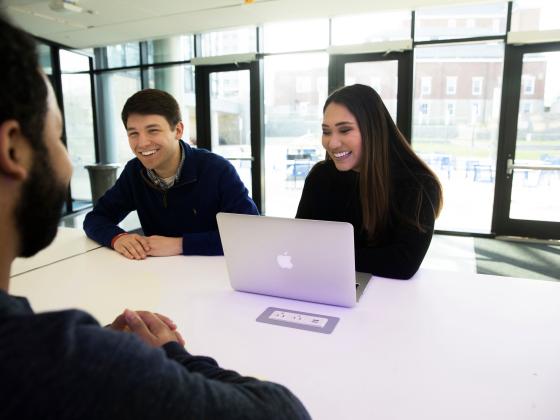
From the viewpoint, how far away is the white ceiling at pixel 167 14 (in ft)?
14.6

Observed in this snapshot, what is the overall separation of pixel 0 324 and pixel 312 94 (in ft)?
18.1

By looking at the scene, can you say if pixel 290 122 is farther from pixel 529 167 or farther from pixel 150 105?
pixel 150 105

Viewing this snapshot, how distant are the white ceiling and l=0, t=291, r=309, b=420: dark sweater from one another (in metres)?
4.53

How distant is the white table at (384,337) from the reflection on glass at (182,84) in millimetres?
4967

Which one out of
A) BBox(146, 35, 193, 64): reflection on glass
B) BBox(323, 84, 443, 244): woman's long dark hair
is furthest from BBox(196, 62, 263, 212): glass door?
BBox(323, 84, 443, 244): woman's long dark hair

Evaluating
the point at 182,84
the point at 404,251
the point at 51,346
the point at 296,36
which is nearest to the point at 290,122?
the point at 296,36

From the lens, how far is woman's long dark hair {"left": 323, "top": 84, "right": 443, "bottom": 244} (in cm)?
166

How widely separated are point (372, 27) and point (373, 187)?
13.2ft

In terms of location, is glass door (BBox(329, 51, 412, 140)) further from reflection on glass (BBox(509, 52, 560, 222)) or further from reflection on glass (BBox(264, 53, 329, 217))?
reflection on glass (BBox(509, 52, 560, 222))

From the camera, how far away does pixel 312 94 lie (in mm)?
5625

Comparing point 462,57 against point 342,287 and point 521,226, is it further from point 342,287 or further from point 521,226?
point 342,287

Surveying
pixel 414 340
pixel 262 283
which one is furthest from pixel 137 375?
pixel 262 283

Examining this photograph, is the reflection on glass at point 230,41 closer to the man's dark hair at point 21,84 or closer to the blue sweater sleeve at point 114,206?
the blue sweater sleeve at point 114,206

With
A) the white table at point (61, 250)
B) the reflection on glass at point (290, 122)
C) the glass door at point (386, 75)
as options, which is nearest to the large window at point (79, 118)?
the reflection on glass at point (290, 122)
